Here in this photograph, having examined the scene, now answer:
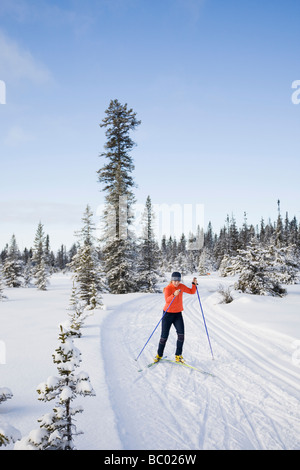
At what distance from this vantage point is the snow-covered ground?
3.33 meters

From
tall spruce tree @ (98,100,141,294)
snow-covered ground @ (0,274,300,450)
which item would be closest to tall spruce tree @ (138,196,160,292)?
Result: tall spruce tree @ (98,100,141,294)

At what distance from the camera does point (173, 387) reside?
4.79 meters

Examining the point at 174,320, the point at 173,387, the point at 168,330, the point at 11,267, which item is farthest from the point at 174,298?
the point at 11,267

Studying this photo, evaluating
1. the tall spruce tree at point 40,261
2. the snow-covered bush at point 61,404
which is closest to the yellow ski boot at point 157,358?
the snow-covered bush at point 61,404

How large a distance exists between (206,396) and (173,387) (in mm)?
636

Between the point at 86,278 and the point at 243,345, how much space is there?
14483 millimetres

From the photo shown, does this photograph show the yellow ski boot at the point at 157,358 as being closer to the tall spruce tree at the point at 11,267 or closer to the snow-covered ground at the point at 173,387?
the snow-covered ground at the point at 173,387

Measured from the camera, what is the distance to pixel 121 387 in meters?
4.62

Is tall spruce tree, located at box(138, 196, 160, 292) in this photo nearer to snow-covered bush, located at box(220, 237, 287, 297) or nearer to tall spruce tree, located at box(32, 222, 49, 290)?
snow-covered bush, located at box(220, 237, 287, 297)

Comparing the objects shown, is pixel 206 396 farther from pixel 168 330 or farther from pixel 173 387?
pixel 168 330

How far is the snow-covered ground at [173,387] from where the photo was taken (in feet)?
10.9

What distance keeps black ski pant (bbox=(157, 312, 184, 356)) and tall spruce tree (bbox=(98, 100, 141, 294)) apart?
1379 centimetres

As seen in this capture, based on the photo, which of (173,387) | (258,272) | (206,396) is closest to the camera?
(206,396)
